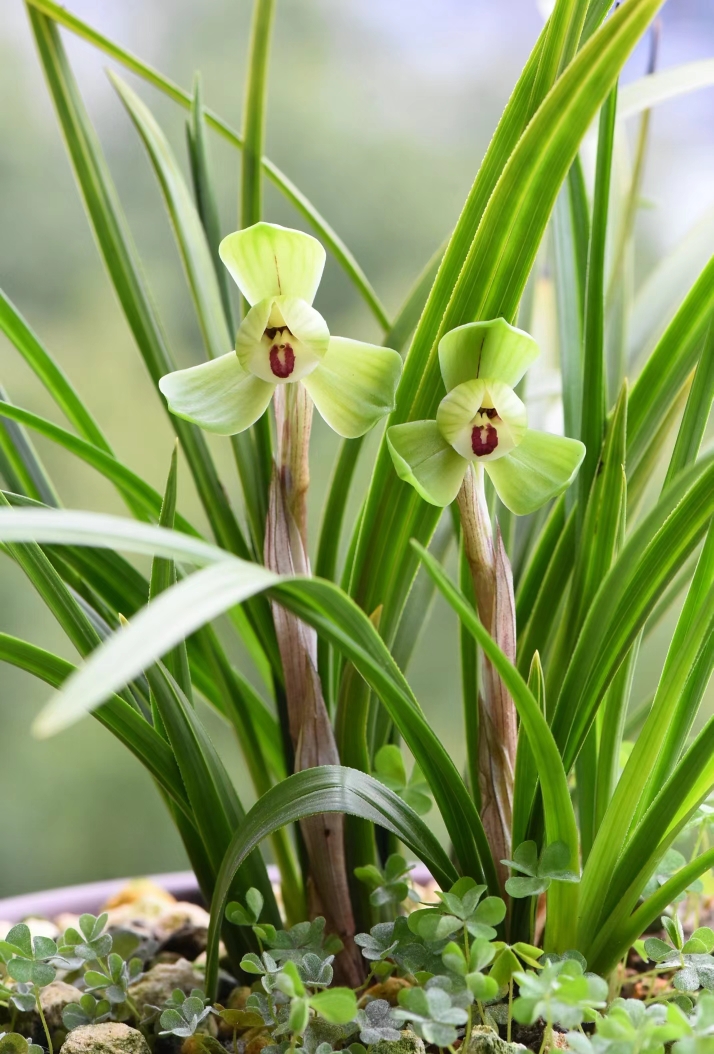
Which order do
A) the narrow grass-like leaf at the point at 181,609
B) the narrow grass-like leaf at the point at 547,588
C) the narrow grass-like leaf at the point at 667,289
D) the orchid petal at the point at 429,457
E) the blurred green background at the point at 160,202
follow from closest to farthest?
1. the narrow grass-like leaf at the point at 181,609
2. the orchid petal at the point at 429,457
3. the narrow grass-like leaf at the point at 547,588
4. the narrow grass-like leaf at the point at 667,289
5. the blurred green background at the point at 160,202

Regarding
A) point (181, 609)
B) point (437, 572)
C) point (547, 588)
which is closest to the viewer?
point (181, 609)

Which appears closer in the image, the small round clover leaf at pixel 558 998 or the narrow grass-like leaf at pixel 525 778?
the small round clover leaf at pixel 558 998

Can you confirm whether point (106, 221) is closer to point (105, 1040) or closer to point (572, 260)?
point (572, 260)

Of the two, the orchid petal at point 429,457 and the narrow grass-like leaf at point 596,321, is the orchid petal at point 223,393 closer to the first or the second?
the orchid petal at point 429,457

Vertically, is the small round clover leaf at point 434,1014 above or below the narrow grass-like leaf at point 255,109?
below

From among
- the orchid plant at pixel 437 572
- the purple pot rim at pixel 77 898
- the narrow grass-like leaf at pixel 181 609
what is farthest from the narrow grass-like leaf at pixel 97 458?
the purple pot rim at pixel 77 898

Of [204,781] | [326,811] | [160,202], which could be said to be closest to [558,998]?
[326,811]
